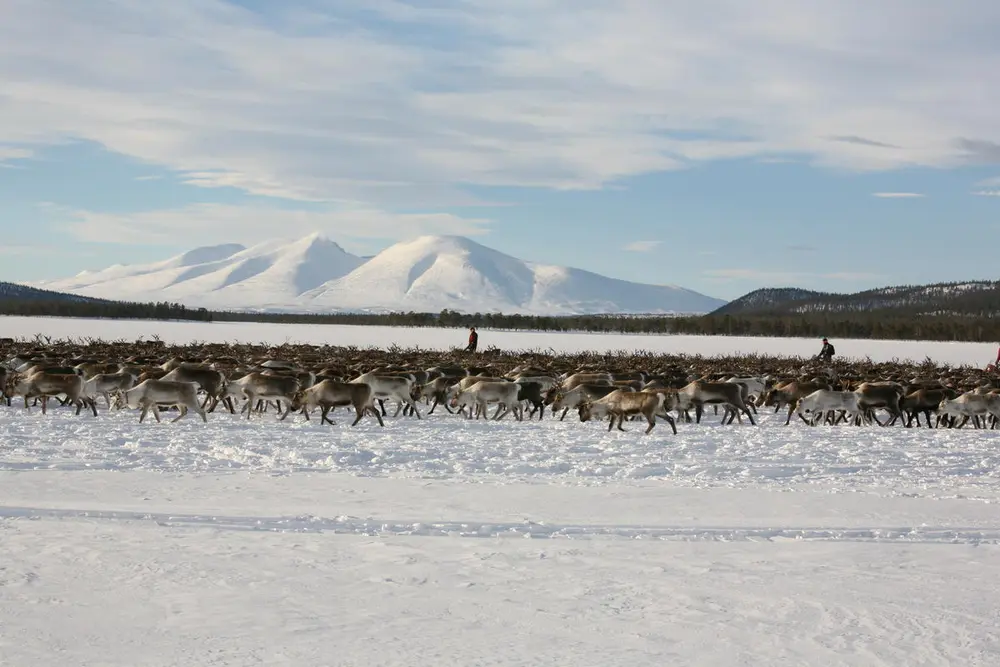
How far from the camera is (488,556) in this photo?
749 cm

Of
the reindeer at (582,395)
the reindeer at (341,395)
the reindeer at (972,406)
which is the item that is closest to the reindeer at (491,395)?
the reindeer at (582,395)

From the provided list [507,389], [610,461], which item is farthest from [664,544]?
[507,389]

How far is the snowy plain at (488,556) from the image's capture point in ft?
18.4

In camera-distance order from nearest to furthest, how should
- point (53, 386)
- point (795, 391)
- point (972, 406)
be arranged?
point (53, 386), point (972, 406), point (795, 391)

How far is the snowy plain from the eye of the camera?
5.62m

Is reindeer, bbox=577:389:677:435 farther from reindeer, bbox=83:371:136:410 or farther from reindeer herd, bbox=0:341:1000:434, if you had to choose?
reindeer, bbox=83:371:136:410

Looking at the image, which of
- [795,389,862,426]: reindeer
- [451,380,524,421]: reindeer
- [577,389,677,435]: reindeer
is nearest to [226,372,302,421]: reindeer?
[451,380,524,421]: reindeer

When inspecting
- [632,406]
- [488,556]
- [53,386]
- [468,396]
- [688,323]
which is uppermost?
[688,323]

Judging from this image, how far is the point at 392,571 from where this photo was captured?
699 centimetres

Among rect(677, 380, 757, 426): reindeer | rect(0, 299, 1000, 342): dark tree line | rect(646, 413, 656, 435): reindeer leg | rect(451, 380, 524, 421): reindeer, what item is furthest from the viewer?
rect(0, 299, 1000, 342): dark tree line

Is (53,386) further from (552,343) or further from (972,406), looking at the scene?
(552,343)

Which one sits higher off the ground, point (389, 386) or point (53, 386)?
point (389, 386)

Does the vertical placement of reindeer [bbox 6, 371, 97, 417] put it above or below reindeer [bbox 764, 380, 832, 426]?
below

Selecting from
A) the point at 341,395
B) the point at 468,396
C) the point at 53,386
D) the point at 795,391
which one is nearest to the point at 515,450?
the point at 341,395
